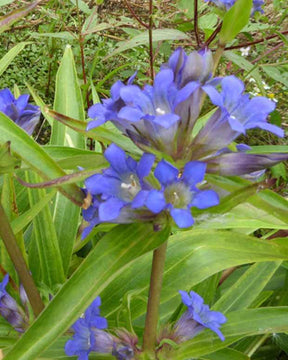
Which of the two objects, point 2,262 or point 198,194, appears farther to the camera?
point 2,262

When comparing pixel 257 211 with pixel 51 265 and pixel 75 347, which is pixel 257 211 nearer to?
pixel 75 347

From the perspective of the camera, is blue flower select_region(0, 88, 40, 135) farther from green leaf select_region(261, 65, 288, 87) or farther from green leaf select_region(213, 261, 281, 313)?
green leaf select_region(261, 65, 288, 87)

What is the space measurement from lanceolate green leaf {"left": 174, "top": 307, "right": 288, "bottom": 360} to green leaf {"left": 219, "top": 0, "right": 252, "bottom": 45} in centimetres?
49

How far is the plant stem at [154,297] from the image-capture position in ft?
2.17

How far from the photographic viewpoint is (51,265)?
978 mm

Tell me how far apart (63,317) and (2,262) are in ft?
1.39

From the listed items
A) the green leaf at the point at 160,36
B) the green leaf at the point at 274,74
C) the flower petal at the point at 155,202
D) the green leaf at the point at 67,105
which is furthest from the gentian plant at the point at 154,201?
the green leaf at the point at 274,74

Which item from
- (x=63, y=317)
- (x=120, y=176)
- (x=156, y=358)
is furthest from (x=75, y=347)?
(x=120, y=176)

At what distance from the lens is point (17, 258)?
72 centimetres

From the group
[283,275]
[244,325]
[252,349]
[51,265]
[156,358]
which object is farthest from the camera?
[283,275]

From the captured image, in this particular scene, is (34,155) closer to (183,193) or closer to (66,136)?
(183,193)

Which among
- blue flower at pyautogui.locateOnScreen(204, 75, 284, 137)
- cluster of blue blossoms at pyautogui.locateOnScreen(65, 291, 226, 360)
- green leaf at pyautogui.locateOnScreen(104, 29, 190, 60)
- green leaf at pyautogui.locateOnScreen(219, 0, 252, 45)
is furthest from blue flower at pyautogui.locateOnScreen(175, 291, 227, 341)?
green leaf at pyautogui.locateOnScreen(104, 29, 190, 60)

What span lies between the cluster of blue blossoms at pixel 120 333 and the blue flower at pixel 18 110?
1.06ft

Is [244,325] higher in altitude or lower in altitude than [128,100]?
lower
